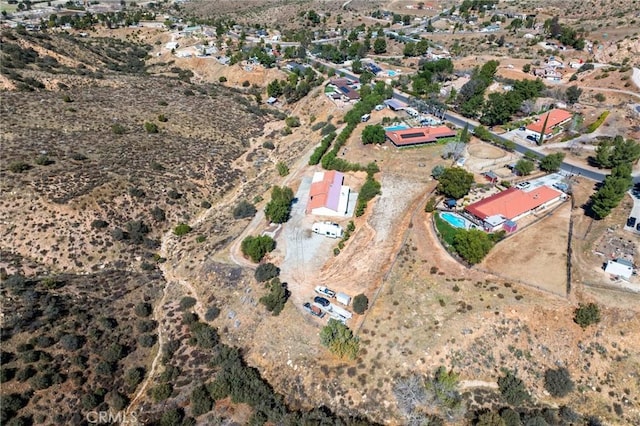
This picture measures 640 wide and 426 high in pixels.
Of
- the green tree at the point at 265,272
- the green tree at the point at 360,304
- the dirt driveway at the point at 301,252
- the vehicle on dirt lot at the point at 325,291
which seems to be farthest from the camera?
the green tree at the point at 265,272

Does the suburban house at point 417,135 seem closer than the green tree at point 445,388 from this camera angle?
No

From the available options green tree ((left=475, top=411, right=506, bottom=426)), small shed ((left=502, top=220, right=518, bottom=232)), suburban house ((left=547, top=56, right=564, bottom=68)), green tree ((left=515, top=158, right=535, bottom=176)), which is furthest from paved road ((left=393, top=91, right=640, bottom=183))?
green tree ((left=475, top=411, right=506, bottom=426))

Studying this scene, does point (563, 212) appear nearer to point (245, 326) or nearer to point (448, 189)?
point (448, 189)

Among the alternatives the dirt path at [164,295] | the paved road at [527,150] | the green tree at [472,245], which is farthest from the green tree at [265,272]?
the paved road at [527,150]

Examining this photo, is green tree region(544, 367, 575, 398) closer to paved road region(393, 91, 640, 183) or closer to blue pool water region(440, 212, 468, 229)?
blue pool water region(440, 212, 468, 229)

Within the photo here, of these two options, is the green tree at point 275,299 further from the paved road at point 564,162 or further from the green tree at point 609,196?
the paved road at point 564,162

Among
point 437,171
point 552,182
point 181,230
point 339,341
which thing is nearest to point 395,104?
point 437,171

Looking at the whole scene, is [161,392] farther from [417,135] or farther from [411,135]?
[417,135]

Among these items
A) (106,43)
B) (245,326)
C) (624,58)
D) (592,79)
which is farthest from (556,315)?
(106,43)
